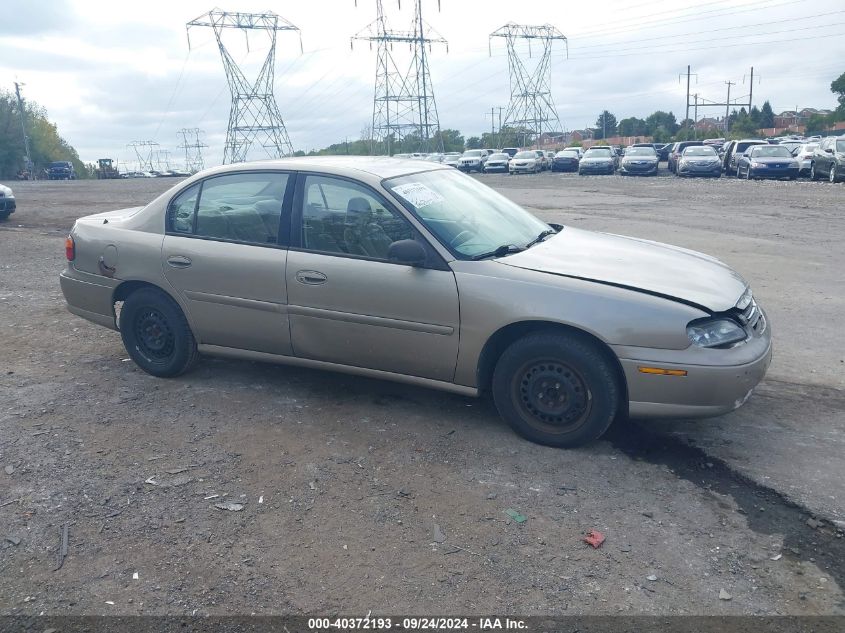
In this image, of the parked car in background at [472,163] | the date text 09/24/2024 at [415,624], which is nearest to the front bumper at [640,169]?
the parked car in background at [472,163]

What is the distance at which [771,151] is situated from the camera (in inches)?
1122

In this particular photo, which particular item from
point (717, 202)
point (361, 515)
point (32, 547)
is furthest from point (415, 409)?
point (717, 202)

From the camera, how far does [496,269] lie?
14.0 ft

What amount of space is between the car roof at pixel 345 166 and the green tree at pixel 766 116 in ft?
293

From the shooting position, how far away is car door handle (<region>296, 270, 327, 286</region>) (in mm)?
4621

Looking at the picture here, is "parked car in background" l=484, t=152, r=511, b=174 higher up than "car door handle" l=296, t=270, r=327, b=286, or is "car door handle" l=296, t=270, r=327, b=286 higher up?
"parked car in background" l=484, t=152, r=511, b=174

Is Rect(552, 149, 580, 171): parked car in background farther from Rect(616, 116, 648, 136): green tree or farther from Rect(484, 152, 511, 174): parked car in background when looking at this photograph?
Rect(616, 116, 648, 136): green tree

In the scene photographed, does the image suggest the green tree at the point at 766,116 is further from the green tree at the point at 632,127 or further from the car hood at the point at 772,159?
the car hood at the point at 772,159

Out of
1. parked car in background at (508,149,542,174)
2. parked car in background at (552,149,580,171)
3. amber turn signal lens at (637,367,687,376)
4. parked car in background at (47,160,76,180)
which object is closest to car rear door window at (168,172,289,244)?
amber turn signal lens at (637,367,687,376)

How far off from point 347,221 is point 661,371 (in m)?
2.12

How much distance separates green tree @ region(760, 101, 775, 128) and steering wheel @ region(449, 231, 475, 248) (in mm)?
89819

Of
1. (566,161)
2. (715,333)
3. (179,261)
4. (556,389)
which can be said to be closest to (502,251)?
(556,389)

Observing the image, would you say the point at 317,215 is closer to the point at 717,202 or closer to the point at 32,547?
the point at 32,547

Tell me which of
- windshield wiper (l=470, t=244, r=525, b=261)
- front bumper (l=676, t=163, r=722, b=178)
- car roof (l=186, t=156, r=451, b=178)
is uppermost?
car roof (l=186, t=156, r=451, b=178)
